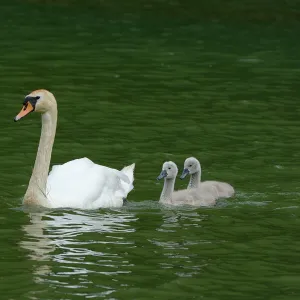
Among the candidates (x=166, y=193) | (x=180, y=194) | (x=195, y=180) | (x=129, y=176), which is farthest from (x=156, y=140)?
(x=166, y=193)

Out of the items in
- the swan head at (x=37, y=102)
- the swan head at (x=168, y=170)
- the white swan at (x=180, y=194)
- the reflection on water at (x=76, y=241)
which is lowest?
the reflection on water at (x=76, y=241)

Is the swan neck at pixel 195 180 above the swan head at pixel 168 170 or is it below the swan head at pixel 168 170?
below

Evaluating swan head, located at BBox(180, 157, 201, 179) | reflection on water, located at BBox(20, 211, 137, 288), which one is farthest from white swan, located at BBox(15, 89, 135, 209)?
swan head, located at BBox(180, 157, 201, 179)

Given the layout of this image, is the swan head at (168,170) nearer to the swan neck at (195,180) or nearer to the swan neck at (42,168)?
the swan neck at (195,180)

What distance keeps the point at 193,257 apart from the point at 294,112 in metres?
9.06

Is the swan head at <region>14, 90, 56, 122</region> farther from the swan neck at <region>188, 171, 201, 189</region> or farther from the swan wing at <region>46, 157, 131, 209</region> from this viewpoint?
the swan neck at <region>188, 171, 201, 189</region>

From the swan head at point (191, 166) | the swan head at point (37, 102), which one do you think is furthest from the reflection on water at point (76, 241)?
the swan head at point (37, 102)

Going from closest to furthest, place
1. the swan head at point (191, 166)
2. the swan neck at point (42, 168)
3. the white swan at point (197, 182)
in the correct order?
the swan neck at point (42, 168)
the white swan at point (197, 182)
the swan head at point (191, 166)

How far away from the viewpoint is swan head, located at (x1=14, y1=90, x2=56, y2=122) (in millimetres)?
15656

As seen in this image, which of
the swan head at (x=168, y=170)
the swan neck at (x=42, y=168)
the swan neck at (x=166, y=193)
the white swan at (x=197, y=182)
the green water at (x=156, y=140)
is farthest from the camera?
the white swan at (x=197, y=182)

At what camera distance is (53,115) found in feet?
52.2

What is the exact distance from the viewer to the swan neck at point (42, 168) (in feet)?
50.1

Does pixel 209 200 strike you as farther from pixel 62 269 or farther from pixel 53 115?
pixel 62 269

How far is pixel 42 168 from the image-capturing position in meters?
15.6
